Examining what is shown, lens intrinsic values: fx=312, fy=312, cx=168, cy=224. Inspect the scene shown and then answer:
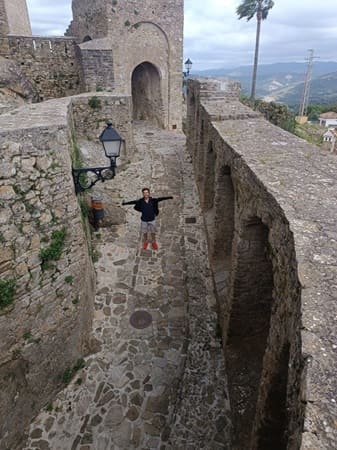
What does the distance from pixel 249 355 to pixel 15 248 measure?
13.0 feet

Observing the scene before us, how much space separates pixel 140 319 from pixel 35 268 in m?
2.51

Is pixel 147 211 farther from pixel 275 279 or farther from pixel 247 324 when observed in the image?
pixel 275 279

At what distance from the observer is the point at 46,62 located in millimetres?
12297

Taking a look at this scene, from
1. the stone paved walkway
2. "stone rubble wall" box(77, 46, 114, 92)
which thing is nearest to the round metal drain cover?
the stone paved walkway

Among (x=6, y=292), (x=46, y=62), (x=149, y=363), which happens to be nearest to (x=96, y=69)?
(x=46, y=62)

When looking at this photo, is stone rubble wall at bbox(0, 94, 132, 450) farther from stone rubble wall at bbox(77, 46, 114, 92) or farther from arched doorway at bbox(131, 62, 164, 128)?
arched doorway at bbox(131, 62, 164, 128)

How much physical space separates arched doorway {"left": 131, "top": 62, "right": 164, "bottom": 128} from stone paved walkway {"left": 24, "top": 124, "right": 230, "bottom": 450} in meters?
11.6

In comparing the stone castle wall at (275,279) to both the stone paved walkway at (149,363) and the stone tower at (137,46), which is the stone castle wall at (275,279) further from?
the stone tower at (137,46)

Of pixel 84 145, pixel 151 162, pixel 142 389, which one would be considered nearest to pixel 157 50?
pixel 151 162

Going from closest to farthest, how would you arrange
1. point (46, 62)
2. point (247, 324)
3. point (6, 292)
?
point (6, 292)
point (247, 324)
point (46, 62)

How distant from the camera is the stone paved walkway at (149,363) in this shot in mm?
4410

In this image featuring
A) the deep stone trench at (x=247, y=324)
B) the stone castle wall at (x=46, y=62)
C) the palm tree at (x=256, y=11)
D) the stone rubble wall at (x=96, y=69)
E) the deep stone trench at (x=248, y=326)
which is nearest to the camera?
the deep stone trench at (x=247, y=324)

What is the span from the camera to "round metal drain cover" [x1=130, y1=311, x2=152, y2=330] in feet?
19.7

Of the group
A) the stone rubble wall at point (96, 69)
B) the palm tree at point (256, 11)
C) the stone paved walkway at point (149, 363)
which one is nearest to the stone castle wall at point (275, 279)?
the stone paved walkway at point (149, 363)
